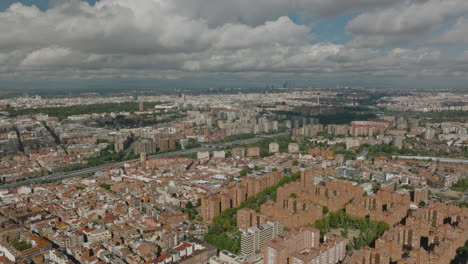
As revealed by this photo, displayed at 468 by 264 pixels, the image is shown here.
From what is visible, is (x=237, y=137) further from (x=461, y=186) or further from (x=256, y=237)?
(x=256, y=237)

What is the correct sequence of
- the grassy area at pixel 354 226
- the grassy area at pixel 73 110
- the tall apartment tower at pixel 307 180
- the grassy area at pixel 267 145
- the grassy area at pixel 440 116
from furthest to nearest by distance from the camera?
the grassy area at pixel 73 110 < the grassy area at pixel 440 116 < the grassy area at pixel 267 145 < the tall apartment tower at pixel 307 180 < the grassy area at pixel 354 226

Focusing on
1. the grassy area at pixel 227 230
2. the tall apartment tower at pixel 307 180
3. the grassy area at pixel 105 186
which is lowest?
the grassy area at pixel 227 230

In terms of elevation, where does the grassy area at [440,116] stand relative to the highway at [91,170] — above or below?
above

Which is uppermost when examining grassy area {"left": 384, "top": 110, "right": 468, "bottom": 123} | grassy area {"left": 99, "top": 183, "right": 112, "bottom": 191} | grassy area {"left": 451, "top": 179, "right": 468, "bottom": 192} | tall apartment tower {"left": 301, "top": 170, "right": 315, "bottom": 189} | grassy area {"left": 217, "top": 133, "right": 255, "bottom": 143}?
grassy area {"left": 384, "top": 110, "right": 468, "bottom": 123}

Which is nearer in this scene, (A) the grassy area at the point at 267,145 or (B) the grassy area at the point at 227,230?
(B) the grassy area at the point at 227,230

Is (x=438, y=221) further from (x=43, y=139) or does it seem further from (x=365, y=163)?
(x=43, y=139)

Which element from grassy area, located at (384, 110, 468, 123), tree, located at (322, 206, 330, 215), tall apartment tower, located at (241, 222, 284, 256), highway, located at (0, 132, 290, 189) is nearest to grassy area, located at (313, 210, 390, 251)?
tree, located at (322, 206, 330, 215)

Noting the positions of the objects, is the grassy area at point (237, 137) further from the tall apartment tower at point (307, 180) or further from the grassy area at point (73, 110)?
the grassy area at point (73, 110)

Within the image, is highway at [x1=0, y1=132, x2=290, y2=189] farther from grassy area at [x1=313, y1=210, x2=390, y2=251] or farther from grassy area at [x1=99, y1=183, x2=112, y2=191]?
grassy area at [x1=313, y1=210, x2=390, y2=251]

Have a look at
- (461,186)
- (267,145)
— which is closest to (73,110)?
(267,145)

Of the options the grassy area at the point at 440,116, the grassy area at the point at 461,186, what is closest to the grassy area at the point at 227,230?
the grassy area at the point at 461,186
